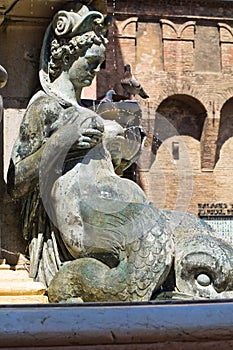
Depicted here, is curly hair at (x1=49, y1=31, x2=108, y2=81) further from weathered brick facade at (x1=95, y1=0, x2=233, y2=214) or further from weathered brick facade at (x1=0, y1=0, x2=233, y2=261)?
weathered brick facade at (x1=95, y1=0, x2=233, y2=214)

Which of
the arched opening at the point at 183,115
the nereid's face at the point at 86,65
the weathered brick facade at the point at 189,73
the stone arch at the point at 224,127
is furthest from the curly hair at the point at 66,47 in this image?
the stone arch at the point at 224,127

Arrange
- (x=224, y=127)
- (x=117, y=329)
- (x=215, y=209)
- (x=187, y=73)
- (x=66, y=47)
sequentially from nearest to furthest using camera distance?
1. (x=117, y=329)
2. (x=66, y=47)
3. (x=215, y=209)
4. (x=187, y=73)
5. (x=224, y=127)

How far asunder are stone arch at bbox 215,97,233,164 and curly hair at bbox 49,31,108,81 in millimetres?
20706

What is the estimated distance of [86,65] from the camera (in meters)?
3.21

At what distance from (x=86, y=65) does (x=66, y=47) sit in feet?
0.29

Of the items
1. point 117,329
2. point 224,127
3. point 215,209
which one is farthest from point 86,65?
point 224,127

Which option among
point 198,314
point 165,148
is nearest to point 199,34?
point 165,148

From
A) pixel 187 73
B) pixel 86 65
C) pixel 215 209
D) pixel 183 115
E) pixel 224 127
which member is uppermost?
pixel 187 73

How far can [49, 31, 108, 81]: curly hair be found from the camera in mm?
3176

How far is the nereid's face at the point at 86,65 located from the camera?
319 centimetres

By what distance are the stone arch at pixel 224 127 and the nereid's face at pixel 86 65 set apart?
20690mm

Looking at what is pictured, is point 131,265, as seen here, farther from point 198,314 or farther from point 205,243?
point 198,314

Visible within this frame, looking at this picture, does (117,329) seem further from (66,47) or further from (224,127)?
(224,127)

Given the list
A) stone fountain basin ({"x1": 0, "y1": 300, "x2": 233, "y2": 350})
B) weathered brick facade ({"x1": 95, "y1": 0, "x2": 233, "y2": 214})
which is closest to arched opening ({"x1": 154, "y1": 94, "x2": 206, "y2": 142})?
weathered brick facade ({"x1": 95, "y1": 0, "x2": 233, "y2": 214})
